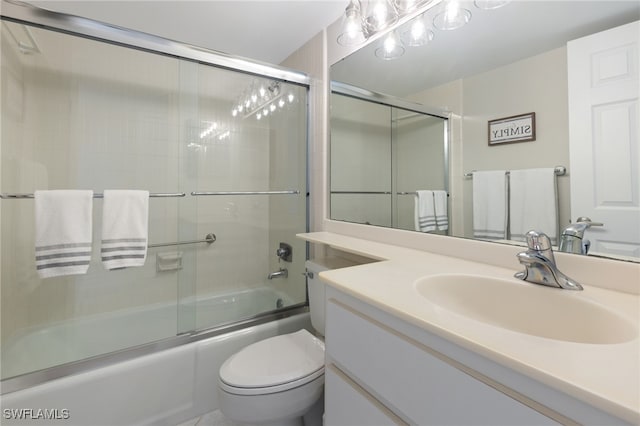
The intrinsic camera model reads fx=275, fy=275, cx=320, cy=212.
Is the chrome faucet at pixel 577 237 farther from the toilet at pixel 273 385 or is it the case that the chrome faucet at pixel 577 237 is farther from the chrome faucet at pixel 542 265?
the toilet at pixel 273 385

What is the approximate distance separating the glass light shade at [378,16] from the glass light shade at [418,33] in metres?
0.11

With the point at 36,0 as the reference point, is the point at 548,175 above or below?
below

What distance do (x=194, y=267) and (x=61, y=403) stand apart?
2.94ft

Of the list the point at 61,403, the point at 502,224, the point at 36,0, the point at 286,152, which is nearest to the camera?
the point at 502,224

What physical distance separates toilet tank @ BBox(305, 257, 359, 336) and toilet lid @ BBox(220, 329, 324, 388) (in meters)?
0.11

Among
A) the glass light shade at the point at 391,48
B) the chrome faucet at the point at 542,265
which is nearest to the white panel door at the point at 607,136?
the chrome faucet at the point at 542,265

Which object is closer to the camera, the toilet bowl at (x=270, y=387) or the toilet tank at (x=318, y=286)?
the toilet bowl at (x=270, y=387)

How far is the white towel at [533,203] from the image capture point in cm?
86

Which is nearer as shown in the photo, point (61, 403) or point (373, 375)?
point (373, 375)

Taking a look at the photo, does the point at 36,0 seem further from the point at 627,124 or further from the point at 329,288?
the point at 627,124

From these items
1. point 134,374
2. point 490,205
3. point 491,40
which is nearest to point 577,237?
point 490,205

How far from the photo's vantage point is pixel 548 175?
0.87 metres

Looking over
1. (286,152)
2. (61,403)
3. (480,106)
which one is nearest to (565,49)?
(480,106)

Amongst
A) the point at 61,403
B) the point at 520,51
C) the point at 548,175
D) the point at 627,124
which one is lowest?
the point at 61,403
